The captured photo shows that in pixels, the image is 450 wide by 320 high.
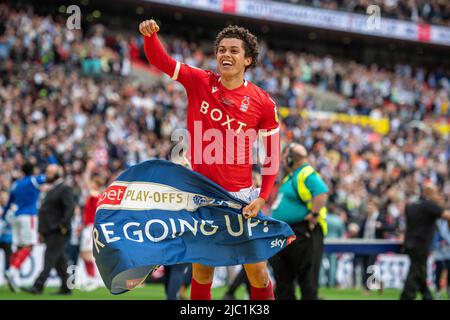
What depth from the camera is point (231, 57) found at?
6.94 meters

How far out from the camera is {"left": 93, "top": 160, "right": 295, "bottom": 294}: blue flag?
21.4 feet

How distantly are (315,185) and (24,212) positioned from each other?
653cm

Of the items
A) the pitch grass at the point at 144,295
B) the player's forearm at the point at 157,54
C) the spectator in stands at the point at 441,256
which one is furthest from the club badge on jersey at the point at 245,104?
the spectator in stands at the point at 441,256

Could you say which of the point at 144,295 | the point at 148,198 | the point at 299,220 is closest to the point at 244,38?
the point at 148,198

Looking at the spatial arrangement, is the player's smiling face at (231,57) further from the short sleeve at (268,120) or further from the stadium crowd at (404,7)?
the stadium crowd at (404,7)

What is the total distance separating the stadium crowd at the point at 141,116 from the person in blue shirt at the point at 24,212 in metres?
0.51

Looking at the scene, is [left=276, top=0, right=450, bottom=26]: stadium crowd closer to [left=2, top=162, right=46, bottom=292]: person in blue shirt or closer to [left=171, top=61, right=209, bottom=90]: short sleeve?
[left=2, top=162, right=46, bottom=292]: person in blue shirt

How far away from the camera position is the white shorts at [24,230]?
47.5 feet

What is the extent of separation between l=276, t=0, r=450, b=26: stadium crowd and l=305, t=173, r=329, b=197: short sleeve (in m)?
27.3

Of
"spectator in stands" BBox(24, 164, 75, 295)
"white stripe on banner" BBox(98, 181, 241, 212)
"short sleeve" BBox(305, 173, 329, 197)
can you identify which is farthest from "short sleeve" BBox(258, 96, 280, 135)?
"spectator in stands" BBox(24, 164, 75, 295)

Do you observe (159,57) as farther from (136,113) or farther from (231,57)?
(136,113)
